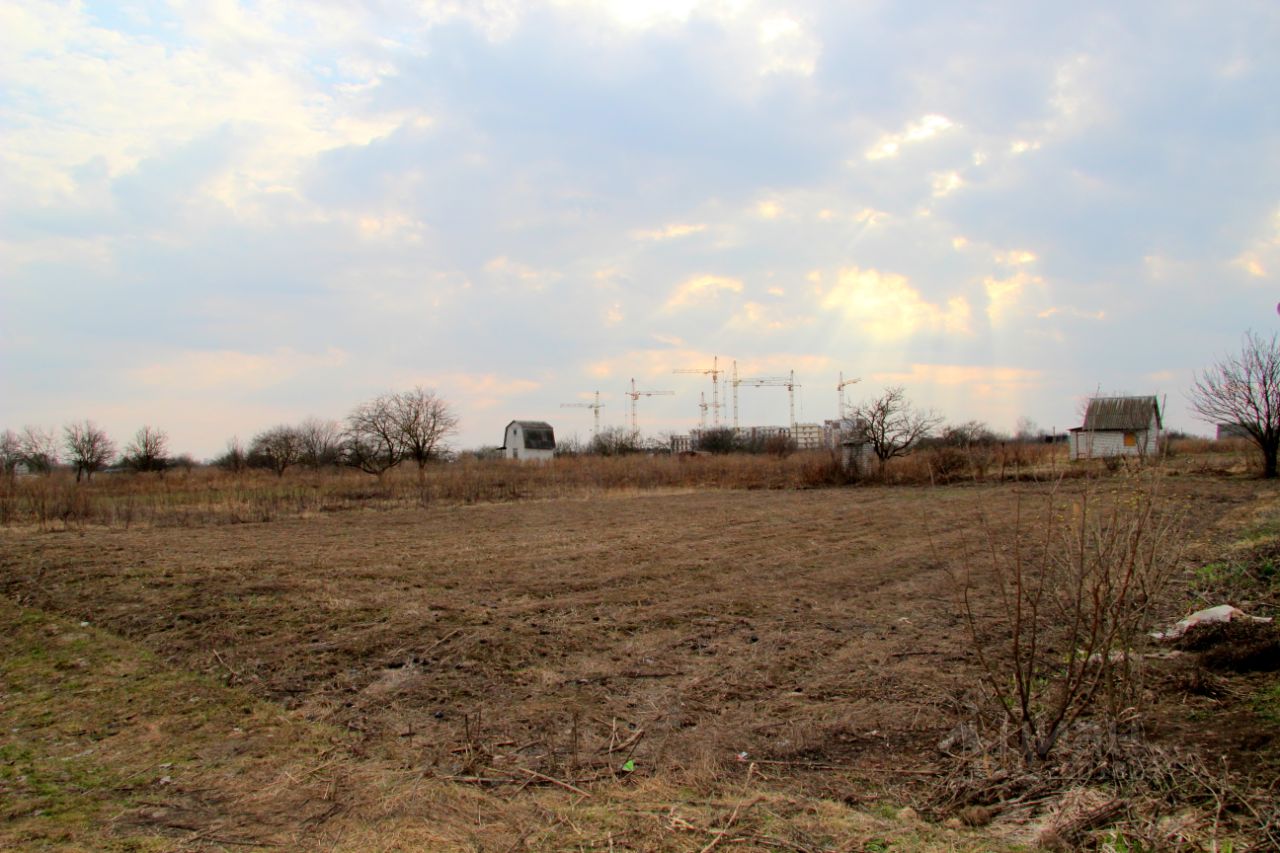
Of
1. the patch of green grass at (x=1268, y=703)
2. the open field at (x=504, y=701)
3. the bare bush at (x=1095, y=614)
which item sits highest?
the bare bush at (x=1095, y=614)

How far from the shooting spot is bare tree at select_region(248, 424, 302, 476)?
42125 mm

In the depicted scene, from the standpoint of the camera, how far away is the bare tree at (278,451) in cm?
4212

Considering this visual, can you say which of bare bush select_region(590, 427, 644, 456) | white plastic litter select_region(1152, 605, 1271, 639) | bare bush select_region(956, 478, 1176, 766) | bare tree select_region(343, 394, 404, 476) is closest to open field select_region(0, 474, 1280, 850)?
bare bush select_region(956, 478, 1176, 766)

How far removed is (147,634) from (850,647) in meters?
6.33

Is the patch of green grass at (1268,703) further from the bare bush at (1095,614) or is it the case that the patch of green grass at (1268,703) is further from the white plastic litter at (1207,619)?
the white plastic litter at (1207,619)

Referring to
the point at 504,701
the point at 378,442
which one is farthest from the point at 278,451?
the point at 504,701

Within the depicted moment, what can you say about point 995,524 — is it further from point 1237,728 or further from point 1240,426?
point 1240,426

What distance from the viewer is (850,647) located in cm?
639

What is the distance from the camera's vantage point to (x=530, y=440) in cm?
6384

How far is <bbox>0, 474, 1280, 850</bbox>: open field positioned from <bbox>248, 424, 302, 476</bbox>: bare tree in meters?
33.5

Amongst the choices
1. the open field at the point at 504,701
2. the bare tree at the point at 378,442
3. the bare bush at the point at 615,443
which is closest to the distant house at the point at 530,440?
the bare bush at the point at 615,443

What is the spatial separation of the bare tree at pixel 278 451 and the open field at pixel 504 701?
1320 inches

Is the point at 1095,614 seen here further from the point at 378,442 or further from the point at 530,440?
the point at 530,440

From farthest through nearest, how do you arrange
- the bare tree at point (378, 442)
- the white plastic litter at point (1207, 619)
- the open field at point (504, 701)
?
the bare tree at point (378, 442) < the white plastic litter at point (1207, 619) < the open field at point (504, 701)
